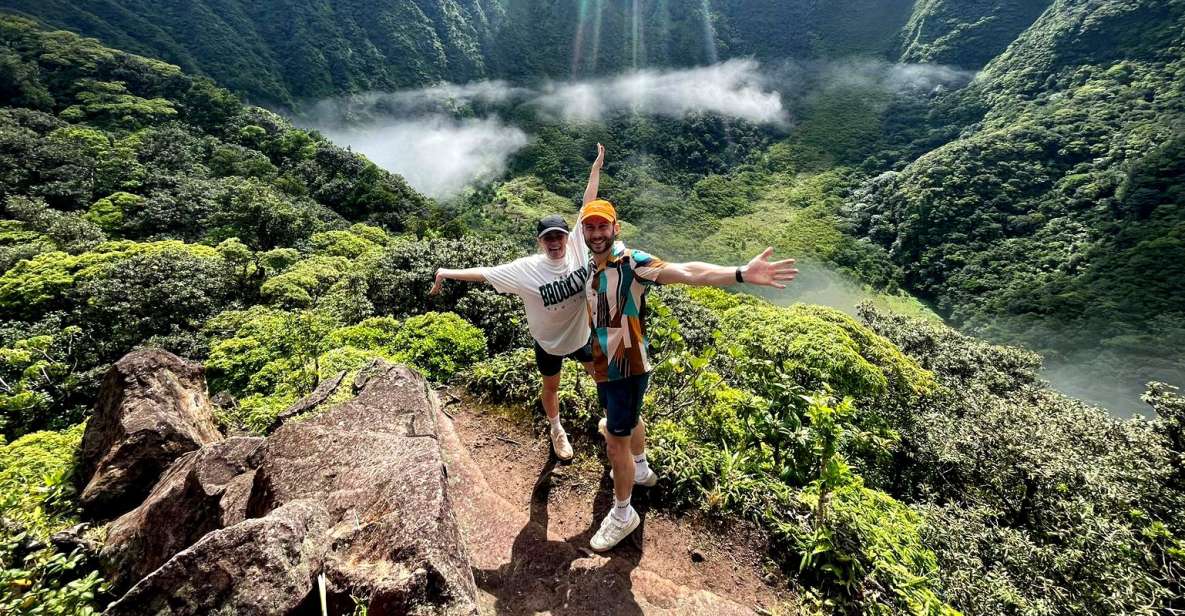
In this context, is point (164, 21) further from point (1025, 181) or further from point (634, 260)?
point (1025, 181)

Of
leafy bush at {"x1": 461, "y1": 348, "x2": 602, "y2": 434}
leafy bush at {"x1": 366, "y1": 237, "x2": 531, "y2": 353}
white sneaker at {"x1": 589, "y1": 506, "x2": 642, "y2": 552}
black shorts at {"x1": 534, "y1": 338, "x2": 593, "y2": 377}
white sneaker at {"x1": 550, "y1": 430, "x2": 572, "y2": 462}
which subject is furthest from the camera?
leafy bush at {"x1": 366, "y1": 237, "x2": 531, "y2": 353}

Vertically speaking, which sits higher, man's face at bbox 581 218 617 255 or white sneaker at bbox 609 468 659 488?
man's face at bbox 581 218 617 255

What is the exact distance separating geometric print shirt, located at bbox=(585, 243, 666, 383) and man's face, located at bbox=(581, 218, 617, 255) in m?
0.10

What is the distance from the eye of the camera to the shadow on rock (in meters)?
3.11

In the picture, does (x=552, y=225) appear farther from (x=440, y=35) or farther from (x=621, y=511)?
(x=440, y=35)

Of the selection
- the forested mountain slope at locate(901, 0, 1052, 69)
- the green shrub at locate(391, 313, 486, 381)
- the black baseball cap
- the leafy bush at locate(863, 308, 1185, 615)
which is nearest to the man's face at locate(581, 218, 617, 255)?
the black baseball cap

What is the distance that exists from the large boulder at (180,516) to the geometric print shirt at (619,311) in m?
2.70

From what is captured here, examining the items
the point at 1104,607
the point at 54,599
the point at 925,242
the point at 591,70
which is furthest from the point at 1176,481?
the point at 591,70

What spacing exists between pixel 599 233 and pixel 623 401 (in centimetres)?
115

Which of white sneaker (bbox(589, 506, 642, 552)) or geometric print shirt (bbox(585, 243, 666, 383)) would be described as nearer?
geometric print shirt (bbox(585, 243, 666, 383))

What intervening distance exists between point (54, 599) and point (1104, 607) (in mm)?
9525

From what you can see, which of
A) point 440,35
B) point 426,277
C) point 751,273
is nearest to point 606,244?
point 751,273

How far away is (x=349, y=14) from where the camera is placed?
12100 cm

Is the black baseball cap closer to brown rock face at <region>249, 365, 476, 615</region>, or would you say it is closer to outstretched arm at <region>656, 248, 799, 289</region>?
outstretched arm at <region>656, 248, 799, 289</region>
